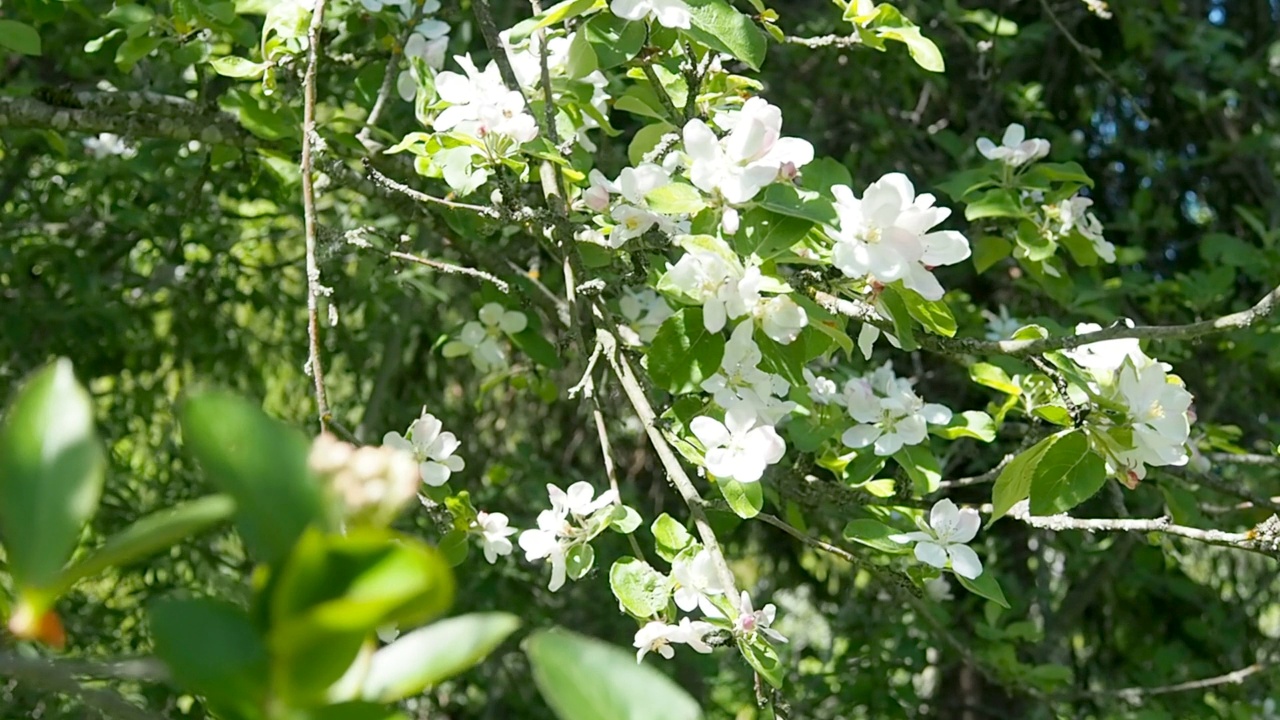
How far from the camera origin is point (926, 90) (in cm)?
247

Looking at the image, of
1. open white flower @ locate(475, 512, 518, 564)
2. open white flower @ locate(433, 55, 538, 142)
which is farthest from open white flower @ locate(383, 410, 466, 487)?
open white flower @ locate(433, 55, 538, 142)

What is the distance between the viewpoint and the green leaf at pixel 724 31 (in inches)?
43.6

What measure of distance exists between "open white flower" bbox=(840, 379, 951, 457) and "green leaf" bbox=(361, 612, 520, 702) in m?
0.87

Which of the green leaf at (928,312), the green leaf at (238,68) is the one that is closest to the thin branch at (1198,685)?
the green leaf at (928,312)

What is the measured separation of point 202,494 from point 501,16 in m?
1.04

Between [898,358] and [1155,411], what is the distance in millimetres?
1313

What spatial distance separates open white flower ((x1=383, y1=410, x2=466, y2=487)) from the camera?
1.20m

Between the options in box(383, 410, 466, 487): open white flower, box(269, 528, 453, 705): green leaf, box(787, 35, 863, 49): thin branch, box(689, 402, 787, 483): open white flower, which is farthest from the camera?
box(787, 35, 863, 49): thin branch

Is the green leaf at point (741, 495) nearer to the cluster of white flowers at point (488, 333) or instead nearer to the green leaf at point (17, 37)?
the cluster of white flowers at point (488, 333)

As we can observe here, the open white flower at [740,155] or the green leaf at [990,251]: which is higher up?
the open white flower at [740,155]

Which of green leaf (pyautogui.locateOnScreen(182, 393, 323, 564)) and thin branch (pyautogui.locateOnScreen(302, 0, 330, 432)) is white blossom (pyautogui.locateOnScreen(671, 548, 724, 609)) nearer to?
thin branch (pyautogui.locateOnScreen(302, 0, 330, 432))

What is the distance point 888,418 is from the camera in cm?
134

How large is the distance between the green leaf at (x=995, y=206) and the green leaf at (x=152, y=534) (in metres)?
1.17

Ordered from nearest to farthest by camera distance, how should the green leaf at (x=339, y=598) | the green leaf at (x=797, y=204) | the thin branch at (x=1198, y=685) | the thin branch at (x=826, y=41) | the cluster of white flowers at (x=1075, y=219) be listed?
the green leaf at (x=339, y=598) < the green leaf at (x=797, y=204) < the thin branch at (x=826, y=41) < the cluster of white flowers at (x=1075, y=219) < the thin branch at (x=1198, y=685)
